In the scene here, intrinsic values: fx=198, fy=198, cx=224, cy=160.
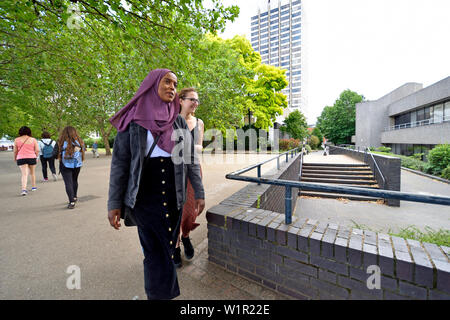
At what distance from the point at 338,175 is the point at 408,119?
87.0 ft

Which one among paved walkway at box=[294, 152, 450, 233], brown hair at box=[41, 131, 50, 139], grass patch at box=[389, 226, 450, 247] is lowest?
paved walkway at box=[294, 152, 450, 233]

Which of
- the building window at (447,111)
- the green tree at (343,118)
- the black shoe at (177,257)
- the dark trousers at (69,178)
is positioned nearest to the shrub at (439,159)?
the building window at (447,111)

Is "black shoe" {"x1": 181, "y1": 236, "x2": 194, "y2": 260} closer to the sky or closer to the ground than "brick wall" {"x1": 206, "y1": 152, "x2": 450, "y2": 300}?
closer to the ground

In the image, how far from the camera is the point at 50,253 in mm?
2871

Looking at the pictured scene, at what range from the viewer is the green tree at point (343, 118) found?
1811 inches

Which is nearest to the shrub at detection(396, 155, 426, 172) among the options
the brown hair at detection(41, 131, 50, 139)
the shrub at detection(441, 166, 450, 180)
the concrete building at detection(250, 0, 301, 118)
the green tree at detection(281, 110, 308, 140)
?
the shrub at detection(441, 166, 450, 180)

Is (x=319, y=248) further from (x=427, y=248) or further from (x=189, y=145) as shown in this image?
(x=189, y=145)

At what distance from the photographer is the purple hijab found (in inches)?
67.3

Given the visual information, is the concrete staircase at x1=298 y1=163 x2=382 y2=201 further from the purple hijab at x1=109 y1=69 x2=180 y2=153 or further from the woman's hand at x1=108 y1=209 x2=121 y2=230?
the woman's hand at x1=108 y1=209 x2=121 y2=230

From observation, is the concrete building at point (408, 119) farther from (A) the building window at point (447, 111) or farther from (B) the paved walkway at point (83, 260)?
(B) the paved walkway at point (83, 260)

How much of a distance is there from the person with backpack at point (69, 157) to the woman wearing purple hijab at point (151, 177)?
13.3ft

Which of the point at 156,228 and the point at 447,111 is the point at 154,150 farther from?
the point at 447,111

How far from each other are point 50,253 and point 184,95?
9.79ft

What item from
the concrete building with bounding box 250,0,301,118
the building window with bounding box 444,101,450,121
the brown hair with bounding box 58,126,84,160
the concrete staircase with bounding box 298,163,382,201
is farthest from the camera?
the concrete building with bounding box 250,0,301,118
